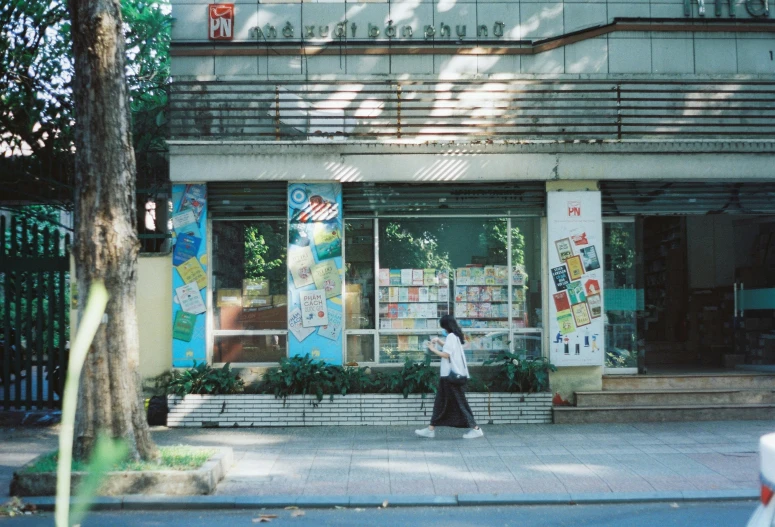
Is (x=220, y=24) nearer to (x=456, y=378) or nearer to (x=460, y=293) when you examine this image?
(x=460, y=293)

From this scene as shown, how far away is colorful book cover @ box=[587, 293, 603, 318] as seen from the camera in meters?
12.1

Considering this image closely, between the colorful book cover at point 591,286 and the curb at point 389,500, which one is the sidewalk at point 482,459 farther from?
the colorful book cover at point 591,286

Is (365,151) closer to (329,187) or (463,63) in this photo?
(329,187)

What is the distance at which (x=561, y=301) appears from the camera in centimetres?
1209

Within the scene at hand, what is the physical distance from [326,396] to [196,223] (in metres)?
3.38

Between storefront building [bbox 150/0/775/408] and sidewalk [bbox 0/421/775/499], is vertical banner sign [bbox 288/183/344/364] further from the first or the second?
sidewalk [bbox 0/421/775/499]

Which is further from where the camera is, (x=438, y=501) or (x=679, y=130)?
(x=679, y=130)

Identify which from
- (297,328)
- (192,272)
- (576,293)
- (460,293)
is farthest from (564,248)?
(192,272)

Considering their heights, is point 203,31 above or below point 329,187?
above

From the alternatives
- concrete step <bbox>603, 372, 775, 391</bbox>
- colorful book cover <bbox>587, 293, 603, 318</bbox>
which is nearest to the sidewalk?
concrete step <bbox>603, 372, 775, 391</bbox>

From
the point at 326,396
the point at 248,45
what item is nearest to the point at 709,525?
the point at 326,396

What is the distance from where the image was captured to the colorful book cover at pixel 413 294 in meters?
12.5

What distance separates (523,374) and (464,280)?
1.82 metres

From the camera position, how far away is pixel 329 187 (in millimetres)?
12141
